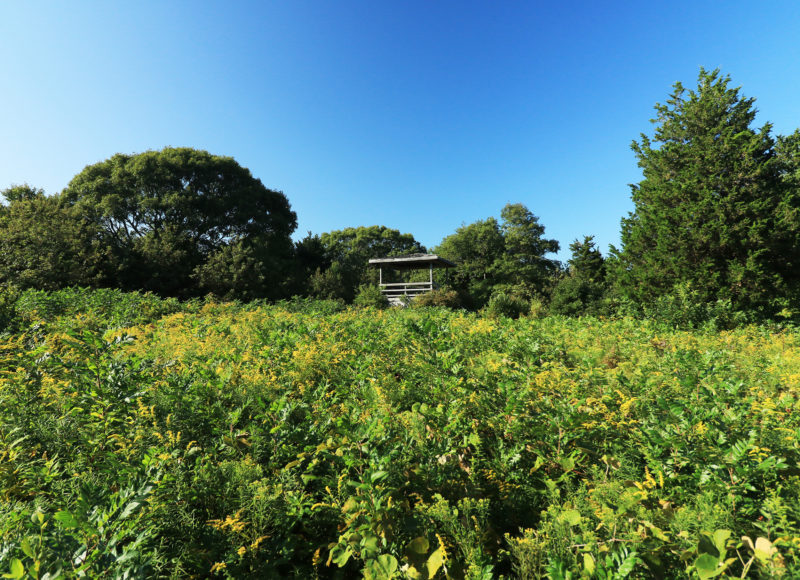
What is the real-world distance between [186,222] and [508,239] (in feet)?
86.1

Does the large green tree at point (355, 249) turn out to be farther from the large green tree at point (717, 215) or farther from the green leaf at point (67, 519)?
the green leaf at point (67, 519)

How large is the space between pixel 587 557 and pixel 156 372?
2.88 meters

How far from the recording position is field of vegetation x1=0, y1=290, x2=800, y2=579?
1062mm

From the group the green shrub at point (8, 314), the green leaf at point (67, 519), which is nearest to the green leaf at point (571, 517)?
the green leaf at point (67, 519)

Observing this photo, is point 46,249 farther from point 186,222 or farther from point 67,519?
point 67,519

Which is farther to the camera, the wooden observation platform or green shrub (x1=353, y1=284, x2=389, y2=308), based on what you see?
the wooden observation platform

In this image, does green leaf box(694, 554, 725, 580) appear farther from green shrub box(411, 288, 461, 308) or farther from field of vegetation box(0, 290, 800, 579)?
green shrub box(411, 288, 461, 308)

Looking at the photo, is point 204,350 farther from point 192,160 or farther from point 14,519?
point 192,160

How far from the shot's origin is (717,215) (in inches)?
418

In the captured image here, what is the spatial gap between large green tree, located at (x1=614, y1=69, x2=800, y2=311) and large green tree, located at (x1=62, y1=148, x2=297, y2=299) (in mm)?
19000

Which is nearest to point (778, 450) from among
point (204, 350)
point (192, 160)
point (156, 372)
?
point (156, 372)

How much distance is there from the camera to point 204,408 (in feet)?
6.75

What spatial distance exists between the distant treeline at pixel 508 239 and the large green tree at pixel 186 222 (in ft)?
0.27

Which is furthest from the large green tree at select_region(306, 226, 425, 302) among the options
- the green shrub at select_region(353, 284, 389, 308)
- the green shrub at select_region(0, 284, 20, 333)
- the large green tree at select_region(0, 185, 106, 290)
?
the green shrub at select_region(0, 284, 20, 333)
